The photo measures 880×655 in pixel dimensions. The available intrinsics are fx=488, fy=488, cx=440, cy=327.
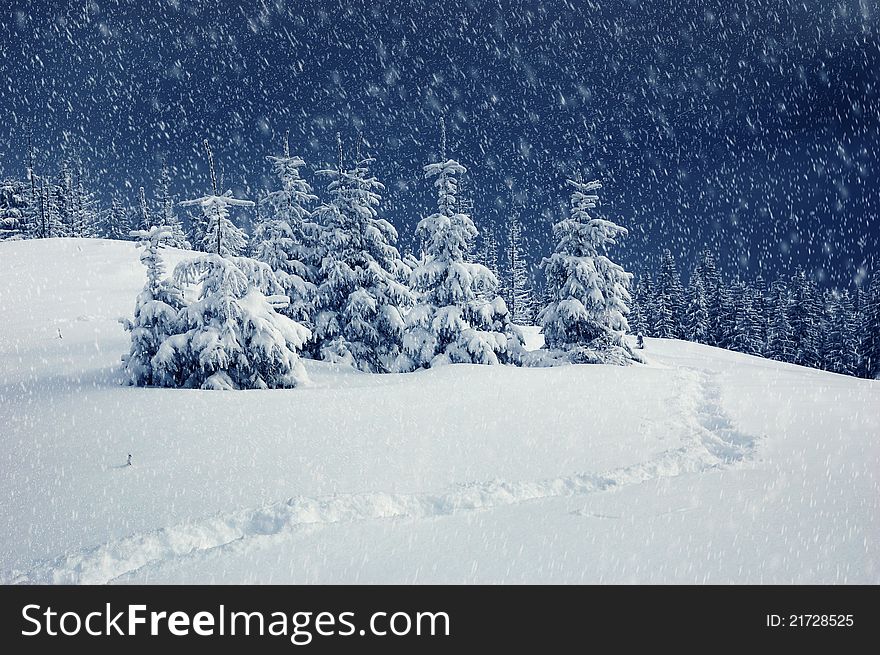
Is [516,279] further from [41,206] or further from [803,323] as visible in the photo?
[41,206]

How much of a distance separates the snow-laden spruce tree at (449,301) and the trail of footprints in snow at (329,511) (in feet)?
33.7

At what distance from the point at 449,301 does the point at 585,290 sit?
5.59m

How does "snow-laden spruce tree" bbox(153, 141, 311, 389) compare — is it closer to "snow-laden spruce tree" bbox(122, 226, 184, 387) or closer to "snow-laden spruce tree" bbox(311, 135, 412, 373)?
"snow-laden spruce tree" bbox(122, 226, 184, 387)

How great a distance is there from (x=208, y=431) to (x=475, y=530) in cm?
554

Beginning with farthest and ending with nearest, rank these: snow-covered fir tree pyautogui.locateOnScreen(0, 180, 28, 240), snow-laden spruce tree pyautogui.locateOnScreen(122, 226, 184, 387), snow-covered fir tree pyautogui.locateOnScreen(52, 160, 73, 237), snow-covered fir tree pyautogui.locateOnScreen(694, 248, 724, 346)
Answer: snow-covered fir tree pyautogui.locateOnScreen(52, 160, 73, 237) → snow-covered fir tree pyautogui.locateOnScreen(0, 180, 28, 240) → snow-covered fir tree pyautogui.locateOnScreen(694, 248, 724, 346) → snow-laden spruce tree pyautogui.locateOnScreen(122, 226, 184, 387)

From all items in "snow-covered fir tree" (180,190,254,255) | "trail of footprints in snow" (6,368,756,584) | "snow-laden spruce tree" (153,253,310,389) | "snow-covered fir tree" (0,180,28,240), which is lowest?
"trail of footprints in snow" (6,368,756,584)

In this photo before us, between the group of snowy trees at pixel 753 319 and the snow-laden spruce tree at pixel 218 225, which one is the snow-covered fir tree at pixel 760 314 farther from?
the snow-laden spruce tree at pixel 218 225

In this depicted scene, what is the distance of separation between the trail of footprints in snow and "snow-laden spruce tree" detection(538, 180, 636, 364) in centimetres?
1115

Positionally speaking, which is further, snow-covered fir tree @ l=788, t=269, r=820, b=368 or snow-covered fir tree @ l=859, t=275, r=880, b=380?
snow-covered fir tree @ l=788, t=269, r=820, b=368

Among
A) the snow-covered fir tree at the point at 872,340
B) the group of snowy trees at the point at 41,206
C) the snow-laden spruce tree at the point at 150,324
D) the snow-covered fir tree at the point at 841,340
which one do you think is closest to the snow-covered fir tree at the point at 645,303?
the snow-covered fir tree at the point at 841,340

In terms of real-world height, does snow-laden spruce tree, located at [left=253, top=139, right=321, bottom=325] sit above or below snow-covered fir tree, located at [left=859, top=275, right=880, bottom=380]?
above

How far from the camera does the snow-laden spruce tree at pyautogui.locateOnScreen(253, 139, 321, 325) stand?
1967 cm

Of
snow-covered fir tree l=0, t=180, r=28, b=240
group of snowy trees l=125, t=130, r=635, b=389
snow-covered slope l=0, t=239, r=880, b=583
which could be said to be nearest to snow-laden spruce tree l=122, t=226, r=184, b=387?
snow-covered slope l=0, t=239, r=880, b=583

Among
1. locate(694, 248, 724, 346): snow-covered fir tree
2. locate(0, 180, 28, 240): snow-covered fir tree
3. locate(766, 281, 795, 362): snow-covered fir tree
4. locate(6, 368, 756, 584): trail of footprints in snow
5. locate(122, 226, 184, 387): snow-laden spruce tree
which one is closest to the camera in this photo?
locate(6, 368, 756, 584): trail of footprints in snow
